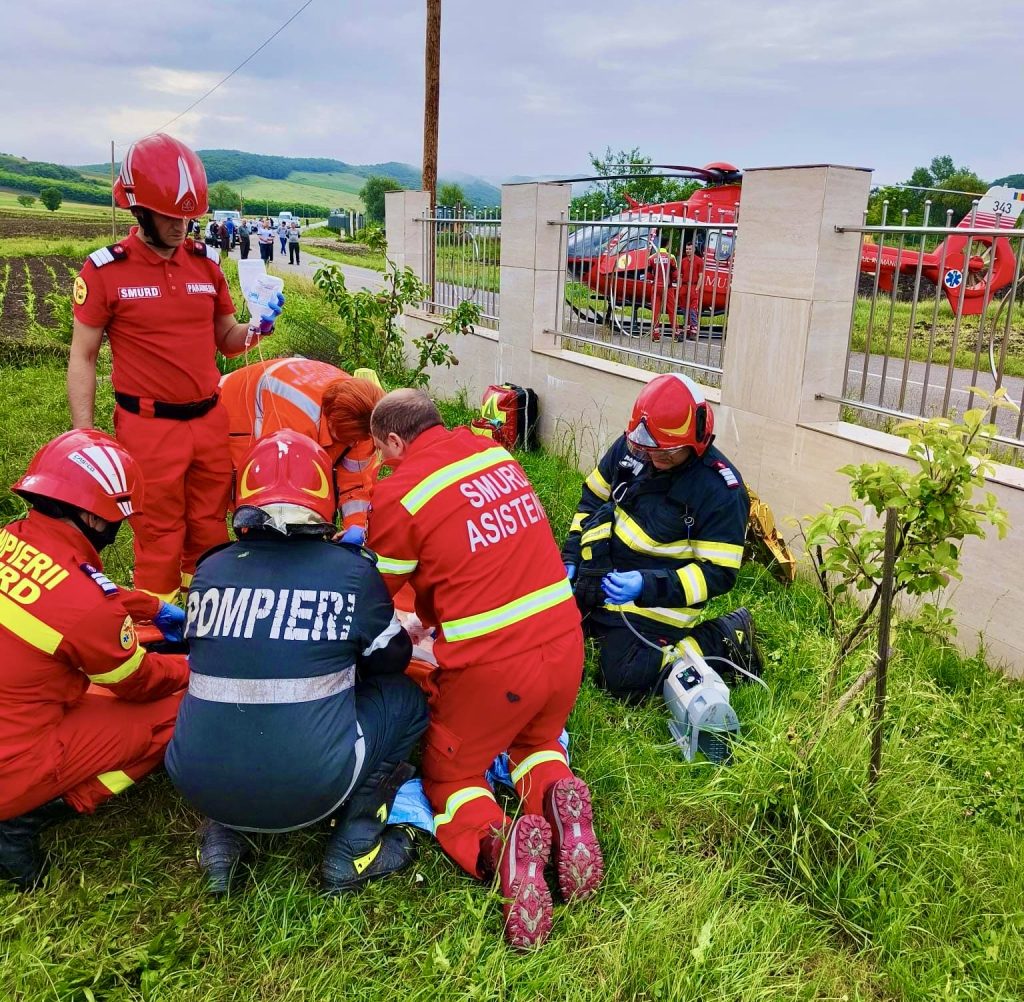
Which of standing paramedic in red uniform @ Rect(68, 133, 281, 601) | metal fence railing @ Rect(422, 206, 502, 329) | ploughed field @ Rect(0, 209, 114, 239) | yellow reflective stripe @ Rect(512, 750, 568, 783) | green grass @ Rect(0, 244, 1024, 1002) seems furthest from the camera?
ploughed field @ Rect(0, 209, 114, 239)

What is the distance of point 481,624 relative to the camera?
104 inches

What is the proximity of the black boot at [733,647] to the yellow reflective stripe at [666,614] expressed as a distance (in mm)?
91

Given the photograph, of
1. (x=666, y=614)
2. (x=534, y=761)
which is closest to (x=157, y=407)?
(x=534, y=761)

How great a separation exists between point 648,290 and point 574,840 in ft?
16.2

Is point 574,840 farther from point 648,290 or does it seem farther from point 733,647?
point 648,290

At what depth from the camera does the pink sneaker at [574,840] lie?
2486 mm

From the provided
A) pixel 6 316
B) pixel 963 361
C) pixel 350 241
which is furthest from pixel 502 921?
pixel 350 241

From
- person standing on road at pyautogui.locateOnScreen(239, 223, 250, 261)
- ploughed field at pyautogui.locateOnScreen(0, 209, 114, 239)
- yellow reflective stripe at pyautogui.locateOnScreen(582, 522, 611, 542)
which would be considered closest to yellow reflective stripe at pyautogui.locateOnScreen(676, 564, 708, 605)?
yellow reflective stripe at pyautogui.locateOnScreen(582, 522, 611, 542)

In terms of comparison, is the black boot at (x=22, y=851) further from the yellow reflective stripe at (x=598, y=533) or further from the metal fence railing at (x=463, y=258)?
the metal fence railing at (x=463, y=258)

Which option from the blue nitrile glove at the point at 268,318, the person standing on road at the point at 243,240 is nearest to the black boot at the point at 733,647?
the blue nitrile glove at the point at 268,318

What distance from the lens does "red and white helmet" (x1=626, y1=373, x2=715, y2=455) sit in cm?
337

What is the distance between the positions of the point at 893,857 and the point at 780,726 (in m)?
0.56

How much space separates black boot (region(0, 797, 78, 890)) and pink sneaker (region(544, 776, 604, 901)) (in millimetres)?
1571

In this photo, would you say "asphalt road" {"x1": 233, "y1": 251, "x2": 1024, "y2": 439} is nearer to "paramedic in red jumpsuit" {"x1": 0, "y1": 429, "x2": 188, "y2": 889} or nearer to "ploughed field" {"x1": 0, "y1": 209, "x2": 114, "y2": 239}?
"paramedic in red jumpsuit" {"x1": 0, "y1": 429, "x2": 188, "y2": 889}
